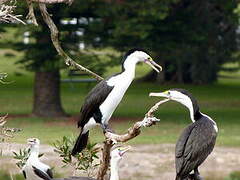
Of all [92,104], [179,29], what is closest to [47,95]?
[179,29]

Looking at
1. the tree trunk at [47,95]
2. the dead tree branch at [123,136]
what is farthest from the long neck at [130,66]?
the tree trunk at [47,95]

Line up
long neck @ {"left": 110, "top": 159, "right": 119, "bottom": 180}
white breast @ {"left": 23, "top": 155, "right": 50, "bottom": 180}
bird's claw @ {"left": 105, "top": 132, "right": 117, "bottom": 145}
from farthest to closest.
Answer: white breast @ {"left": 23, "top": 155, "right": 50, "bottom": 180} < long neck @ {"left": 110, "top": 159, "right": 119, "bottom": 180} < bird's claw @ {"left": 105, "top": 132, "right": 117, "bottom": 145}

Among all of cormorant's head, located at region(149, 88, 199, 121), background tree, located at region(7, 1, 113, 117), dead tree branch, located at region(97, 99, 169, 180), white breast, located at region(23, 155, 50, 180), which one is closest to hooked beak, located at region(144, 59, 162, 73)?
cormorant's head, located at region(149, 88, 199, 121)

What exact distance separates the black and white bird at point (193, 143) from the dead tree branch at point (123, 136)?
1.79 feet

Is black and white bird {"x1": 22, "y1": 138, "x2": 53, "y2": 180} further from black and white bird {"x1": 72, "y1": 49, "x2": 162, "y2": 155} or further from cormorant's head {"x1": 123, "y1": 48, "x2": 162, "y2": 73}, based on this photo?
cormorant's head {"x1": 123, "y1": 48, "x2": 162, "y2": 73}

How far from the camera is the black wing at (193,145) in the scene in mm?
11734

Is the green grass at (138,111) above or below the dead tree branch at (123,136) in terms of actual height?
below

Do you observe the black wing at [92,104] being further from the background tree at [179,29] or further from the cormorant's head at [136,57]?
the background tree at [179,29]

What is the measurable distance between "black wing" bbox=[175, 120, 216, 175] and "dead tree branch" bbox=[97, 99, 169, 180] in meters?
0.57

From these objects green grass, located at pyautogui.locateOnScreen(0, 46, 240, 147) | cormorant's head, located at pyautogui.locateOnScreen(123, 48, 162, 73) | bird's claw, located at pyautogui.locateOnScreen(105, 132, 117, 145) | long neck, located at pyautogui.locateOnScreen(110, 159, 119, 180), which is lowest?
green grass, located at pyautogui.locateOnScreen(0, 46, 240, 147)

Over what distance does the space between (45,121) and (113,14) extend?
3.86m

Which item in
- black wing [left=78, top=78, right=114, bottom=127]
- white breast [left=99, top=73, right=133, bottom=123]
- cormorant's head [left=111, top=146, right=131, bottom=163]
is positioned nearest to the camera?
cormorant's head [left=111, top=146, right=131, bottom=163]

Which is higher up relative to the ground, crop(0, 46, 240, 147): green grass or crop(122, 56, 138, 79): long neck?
crop(122, 56, 138, 79): long neck

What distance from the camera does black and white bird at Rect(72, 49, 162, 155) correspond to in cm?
1228
